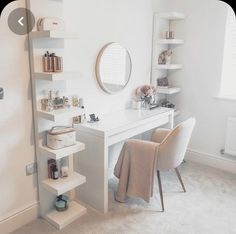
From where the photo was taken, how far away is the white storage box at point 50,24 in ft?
6.03

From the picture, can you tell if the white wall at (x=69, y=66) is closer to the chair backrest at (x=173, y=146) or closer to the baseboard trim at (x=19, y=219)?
the baseboard trim at (x=19, y=219)

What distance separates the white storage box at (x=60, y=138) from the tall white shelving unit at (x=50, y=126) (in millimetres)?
37

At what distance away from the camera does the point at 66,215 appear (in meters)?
2.16

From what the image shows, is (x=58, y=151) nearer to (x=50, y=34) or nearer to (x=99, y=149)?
(x=99, y=149)

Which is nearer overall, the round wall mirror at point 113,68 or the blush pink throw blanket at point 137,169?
the blush pink throw blanket at point 137,169

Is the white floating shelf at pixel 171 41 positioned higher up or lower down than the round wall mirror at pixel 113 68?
higher up

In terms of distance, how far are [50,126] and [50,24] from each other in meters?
0.79

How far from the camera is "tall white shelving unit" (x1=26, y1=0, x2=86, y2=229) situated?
1.86 m

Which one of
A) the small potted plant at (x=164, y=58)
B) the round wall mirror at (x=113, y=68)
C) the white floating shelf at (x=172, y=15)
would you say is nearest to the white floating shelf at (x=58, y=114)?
the round wall mirror at (x=113, y=68)

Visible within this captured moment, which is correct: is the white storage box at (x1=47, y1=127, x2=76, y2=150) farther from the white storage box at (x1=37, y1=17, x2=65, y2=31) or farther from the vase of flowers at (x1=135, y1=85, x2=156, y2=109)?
the vase of flowers at (x1=135, y1=85, x2=156, y2=109)

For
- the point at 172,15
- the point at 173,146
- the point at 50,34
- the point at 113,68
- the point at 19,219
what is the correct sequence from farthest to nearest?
the point at 172,15 → the point at 113,68 → the point at 173,146 → the point at 19,219 → the point at 50,34

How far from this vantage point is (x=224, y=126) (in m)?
3.08

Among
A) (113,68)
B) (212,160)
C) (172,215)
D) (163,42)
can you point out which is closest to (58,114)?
(113,68)

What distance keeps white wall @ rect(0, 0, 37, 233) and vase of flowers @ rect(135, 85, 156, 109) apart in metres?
1.43
